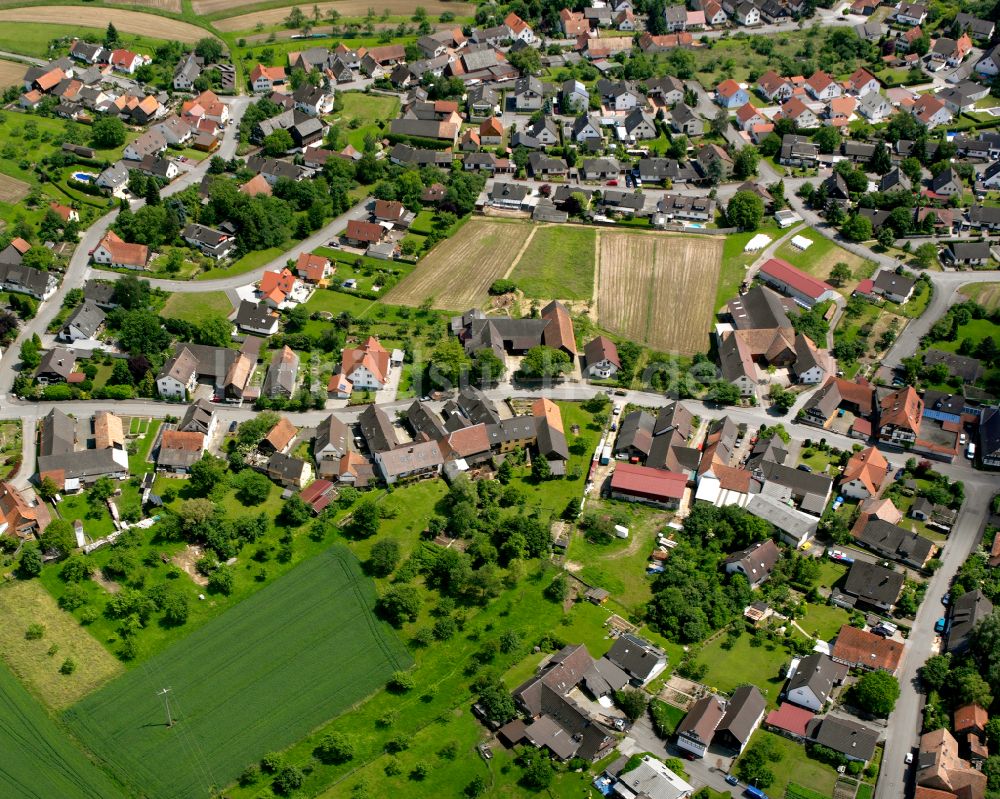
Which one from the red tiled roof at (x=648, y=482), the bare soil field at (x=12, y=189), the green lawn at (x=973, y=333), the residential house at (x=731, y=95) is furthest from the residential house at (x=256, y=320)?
the residential house at (x=731, y=95)

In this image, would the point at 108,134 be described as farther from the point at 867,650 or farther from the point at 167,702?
the point at 867,650

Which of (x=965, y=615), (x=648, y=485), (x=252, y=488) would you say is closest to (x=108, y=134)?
(x=252, y=488)

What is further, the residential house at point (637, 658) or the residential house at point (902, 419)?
the residential house at point (902, 419)

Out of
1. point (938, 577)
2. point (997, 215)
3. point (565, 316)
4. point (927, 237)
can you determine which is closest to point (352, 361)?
point (565, 316)

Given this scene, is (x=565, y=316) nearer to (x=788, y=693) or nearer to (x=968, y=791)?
(x=788, y=693)

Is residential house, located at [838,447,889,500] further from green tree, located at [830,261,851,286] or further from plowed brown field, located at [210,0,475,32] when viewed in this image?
plowed brown field, located at [210,0,475,32]

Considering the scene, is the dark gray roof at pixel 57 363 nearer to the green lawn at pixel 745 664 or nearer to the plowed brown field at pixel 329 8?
the green lawn at pixel 745 664

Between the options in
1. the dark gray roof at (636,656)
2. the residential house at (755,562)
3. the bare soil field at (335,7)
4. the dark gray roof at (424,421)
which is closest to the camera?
the dark gray roof at (636,656)

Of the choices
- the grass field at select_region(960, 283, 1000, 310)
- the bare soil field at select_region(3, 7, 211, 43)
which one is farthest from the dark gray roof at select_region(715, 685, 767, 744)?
the bare soil field at select_region(3, 7, 211, 43)
